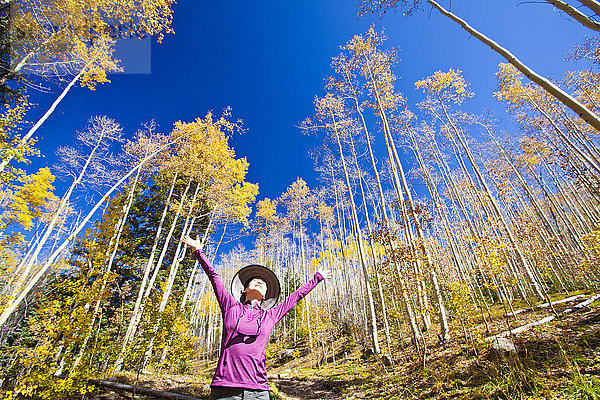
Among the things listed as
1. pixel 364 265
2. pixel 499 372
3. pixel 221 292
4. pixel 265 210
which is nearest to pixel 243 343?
pixel 221 292

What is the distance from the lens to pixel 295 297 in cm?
206

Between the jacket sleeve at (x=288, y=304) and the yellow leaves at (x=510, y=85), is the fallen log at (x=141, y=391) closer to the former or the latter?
the jacket sleeve at (x=288, y=304)

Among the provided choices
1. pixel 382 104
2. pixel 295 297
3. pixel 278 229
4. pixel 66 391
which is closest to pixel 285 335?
pixel 278 229

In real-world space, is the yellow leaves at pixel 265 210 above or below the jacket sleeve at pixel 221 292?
above

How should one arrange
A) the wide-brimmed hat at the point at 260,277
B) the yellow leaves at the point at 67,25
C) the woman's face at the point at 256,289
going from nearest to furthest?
the woman's face at the point at 256,289 < the wide-brimmed hat at the point at 260,277 < the yellow leaves at the point at 67,25

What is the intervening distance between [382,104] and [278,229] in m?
14.5

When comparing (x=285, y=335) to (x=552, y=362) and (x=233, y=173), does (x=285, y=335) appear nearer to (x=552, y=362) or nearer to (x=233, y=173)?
(x=233, y=173)

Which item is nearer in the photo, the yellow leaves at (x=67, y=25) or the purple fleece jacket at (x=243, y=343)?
the purple fleece jacket at (x=243, y=343)

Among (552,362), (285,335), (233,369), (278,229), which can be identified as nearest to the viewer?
(233,369)

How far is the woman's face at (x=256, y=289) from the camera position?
209 centimetres

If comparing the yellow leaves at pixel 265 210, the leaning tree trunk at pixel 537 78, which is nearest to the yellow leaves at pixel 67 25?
the leaning tree trunk at pixel 537 78

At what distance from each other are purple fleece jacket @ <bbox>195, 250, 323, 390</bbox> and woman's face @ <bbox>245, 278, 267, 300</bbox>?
11 cm

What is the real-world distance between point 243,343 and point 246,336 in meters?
0.05

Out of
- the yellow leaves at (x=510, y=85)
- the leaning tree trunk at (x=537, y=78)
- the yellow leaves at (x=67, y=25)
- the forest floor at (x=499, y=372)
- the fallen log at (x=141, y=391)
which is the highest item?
the yellow leaves at (x=510, y=85)
